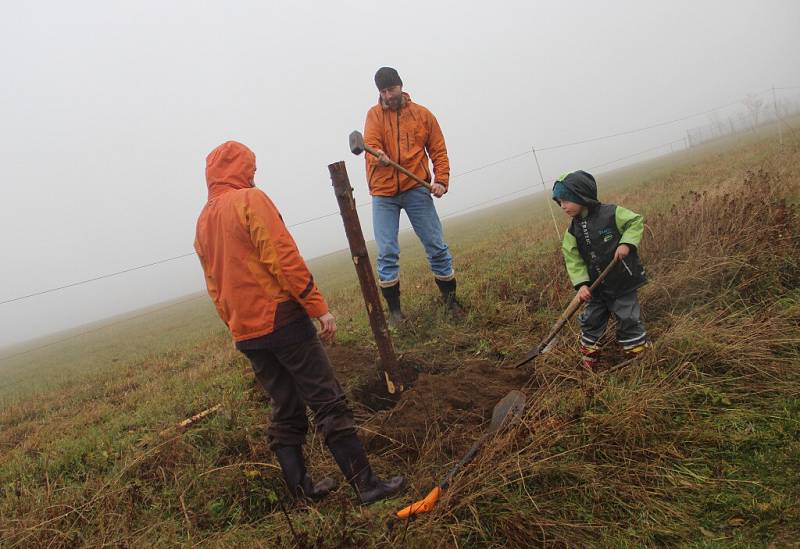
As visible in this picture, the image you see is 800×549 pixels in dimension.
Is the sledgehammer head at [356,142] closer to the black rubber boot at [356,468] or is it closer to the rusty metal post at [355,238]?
the rusty metal post at [355,238]

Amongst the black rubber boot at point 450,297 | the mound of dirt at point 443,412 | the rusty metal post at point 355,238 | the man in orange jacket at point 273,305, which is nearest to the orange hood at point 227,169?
the man in orange jacket at point 273,305

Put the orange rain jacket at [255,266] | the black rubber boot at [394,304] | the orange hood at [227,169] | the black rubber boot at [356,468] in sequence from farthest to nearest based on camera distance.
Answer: the black rubber boot at [394,304], the orange hood at [227,169], the black rubber boot at [356,468], the orange rain jacket at [255,266]

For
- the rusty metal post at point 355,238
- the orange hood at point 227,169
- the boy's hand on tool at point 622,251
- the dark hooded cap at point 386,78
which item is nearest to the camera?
the orange hood at point 227,169

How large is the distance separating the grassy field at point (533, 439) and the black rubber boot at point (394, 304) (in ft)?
0.60

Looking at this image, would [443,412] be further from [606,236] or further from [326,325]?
[606,236]

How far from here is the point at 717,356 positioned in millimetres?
3145

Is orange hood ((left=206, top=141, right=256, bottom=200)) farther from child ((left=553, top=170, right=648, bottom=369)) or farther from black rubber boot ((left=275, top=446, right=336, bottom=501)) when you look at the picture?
child ((left=553, top=170, right=648, bottom=369))

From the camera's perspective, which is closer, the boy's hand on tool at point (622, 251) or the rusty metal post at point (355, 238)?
the boy's hand on tool at point (622, 251)

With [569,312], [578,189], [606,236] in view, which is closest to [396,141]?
[578,189]

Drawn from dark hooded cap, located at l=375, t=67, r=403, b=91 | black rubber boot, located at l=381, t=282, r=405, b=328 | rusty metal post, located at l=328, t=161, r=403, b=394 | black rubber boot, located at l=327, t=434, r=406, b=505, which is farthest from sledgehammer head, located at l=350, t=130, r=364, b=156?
black rubber boot, located at l=327, t=434, r=406, b=505

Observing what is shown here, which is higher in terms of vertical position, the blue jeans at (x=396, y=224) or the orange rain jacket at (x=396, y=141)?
the orange rain jacket at (x=396, y=141)

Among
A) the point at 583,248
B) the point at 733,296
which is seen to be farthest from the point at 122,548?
the point at 733,296

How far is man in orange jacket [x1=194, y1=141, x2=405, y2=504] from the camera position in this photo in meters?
2.61

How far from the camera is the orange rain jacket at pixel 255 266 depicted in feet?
8.47
